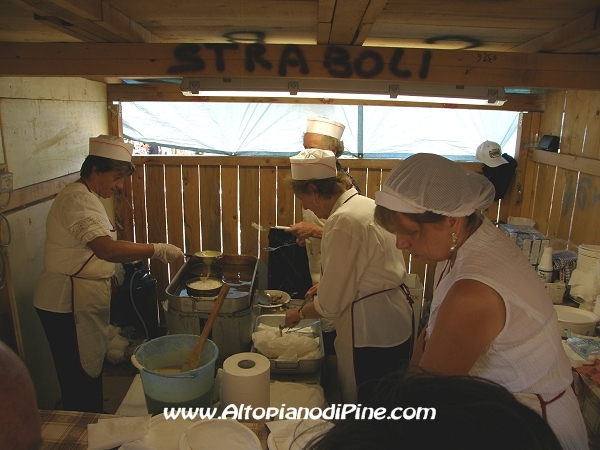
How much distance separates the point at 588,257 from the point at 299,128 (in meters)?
2.72

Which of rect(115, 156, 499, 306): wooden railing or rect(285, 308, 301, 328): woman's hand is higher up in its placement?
rect(115, 156, 499, 306): wooden railing

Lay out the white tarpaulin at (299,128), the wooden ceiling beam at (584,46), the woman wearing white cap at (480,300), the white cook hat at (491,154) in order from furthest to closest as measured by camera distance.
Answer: the white tarpaulin at (299,128), the white cook hat at (491,154), the wooden ceiling beam at (584,46), the woman wearing white cap at (480,300)

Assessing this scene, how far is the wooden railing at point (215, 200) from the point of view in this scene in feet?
14.9

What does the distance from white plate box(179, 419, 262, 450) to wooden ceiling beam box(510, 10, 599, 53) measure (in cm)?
223

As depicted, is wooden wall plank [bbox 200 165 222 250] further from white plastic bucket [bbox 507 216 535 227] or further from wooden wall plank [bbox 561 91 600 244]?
wooden wall plank [bbox 561 91 600 244]

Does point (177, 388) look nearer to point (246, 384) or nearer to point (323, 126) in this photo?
point (246, 384)

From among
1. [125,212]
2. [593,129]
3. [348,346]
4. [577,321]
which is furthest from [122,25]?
[593,129]

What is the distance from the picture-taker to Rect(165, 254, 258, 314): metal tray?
2824mm

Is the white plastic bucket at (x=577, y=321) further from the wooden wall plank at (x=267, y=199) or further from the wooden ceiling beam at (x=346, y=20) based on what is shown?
the wooden wall plank at (x=267, y=199)

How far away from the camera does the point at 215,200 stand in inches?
182

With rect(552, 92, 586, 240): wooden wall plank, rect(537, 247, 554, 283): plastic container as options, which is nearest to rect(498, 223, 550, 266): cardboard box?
rect(537, 247, 554, 283): plastic container

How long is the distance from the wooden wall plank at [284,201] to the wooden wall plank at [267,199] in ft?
0.14

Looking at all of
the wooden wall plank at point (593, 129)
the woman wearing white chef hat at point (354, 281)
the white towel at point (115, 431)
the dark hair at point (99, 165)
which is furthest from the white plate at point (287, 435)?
the wooden wall plank at point (593, 129)

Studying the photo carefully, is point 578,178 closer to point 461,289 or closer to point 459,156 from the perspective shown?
point 459,156
